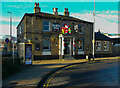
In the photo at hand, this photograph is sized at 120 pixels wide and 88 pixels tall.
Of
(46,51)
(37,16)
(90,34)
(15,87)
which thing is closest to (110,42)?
(90,34)

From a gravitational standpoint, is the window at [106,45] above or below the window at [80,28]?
below

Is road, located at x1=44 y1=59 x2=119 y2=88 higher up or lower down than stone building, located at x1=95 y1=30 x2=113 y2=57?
lower down

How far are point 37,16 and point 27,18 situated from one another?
1.54 meters

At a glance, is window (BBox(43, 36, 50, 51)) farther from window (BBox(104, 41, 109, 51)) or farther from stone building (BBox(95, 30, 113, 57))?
window (BBox(104, 41, 109, 51))

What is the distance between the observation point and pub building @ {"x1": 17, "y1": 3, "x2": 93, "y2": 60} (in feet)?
59.7

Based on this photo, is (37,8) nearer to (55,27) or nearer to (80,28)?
(55,27)

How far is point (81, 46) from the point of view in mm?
22016

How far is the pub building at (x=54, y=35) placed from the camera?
1819cm

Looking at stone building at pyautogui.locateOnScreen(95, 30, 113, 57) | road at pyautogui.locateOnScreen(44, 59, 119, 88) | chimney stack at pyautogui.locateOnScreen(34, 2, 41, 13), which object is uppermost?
chimney stack at pyautogui.locateOnScreen(34, 2, 41, 13)

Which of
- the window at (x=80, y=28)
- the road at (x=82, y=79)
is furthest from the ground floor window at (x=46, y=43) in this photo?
the road at (x=82, y=79)

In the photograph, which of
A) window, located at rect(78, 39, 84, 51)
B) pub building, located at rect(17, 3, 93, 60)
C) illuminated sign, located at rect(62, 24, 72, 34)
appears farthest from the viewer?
window, located at rect(78, 39, 84, 51)

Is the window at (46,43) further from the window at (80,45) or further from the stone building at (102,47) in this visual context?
the stone building at (102,47)

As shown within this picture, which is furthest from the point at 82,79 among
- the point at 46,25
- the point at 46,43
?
the point at 46,25

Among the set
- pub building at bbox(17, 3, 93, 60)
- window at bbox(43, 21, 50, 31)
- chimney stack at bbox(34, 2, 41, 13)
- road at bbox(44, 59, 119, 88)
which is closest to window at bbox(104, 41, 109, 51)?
pub building at bbox(17, 3, 93, 60)
